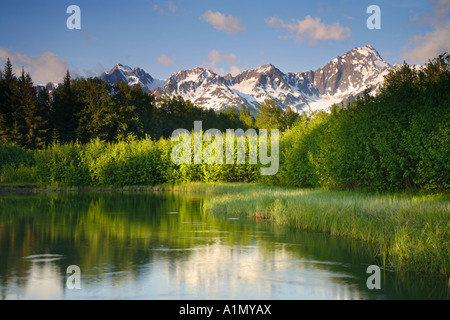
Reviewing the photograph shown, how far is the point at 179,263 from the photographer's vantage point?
43.7 feet

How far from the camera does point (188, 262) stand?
1348cm

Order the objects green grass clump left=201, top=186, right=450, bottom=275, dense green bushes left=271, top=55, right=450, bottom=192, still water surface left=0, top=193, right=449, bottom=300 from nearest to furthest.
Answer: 1. still water surface left=0, top=193, right=449, bottom=300
2. green grass clump left=201, top=186, right=450, bottom=275
3. dense green bushes left=271, top=55, right=450, bottom=192

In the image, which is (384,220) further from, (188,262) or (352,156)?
(352,156)

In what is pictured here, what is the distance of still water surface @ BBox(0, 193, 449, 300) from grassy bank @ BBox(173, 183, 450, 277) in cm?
52

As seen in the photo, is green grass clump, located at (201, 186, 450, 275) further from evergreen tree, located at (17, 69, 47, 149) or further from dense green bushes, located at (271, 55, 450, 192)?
evergreen tree, located at (17, 69, 47, 149)

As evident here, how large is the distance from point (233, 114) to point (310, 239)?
101 m

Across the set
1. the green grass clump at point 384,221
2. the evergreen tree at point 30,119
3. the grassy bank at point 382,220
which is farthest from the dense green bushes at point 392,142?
the evergreen tree at point 30,119

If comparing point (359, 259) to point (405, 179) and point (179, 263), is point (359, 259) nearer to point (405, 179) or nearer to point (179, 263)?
point (179, 263)

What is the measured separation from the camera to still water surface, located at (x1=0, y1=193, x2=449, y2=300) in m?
10.4

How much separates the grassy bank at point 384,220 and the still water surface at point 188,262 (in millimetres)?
523

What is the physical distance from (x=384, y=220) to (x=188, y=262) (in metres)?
6.85

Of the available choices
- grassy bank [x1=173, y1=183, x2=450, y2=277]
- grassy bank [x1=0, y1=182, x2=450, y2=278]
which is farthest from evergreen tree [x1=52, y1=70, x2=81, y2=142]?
grassy bank [x1=173, y1=183, x2=450, y2=277]

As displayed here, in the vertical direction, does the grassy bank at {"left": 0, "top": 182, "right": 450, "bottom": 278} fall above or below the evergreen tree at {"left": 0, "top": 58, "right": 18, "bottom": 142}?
below
